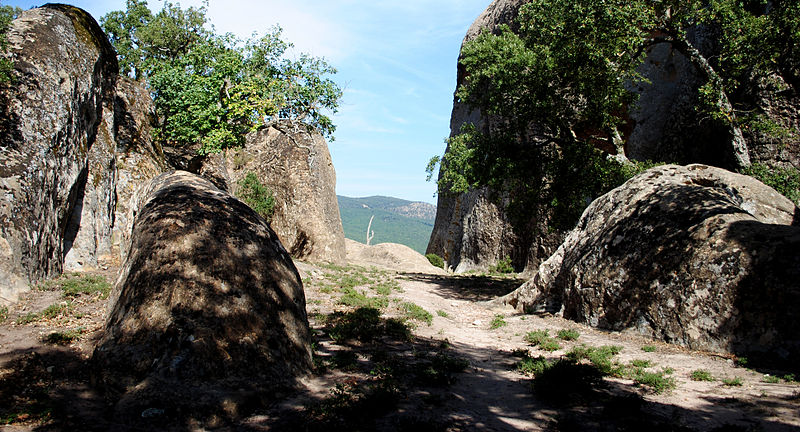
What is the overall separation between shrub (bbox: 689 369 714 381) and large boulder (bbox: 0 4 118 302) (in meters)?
10.3

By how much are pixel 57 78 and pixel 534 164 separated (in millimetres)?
13205

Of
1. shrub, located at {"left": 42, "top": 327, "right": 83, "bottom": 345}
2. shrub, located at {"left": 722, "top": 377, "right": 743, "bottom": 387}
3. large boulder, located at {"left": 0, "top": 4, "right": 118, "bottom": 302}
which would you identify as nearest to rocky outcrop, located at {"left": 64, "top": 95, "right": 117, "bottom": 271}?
large boulder, located at {"left": 0, "top": 4, "right": 118, "bottom": 302}

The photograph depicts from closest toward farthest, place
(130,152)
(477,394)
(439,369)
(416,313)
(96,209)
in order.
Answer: (477,394)
(439,369)
(416,313)
(96,209)
(130,152)

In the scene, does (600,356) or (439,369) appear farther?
(600,356)

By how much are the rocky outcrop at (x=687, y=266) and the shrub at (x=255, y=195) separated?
13.3m

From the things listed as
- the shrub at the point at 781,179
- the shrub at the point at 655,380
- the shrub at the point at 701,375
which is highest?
the shrub at the point at 781,179

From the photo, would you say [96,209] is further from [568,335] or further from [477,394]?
[568,335]

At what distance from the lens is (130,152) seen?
41.5 ft

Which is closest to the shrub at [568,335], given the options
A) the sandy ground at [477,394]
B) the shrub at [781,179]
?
the sandy ground at [477,394]

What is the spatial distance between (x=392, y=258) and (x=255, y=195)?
11.6 m

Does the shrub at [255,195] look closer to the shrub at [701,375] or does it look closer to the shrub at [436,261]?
the shrub at [436,261]

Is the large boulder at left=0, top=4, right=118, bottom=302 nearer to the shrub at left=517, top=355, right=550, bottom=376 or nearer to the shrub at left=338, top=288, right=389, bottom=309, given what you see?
the shrub at left=338, top=288, right=389, bottom=309

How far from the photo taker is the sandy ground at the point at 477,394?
147 inches

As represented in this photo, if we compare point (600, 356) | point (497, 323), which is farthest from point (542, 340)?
point (497, 323)
